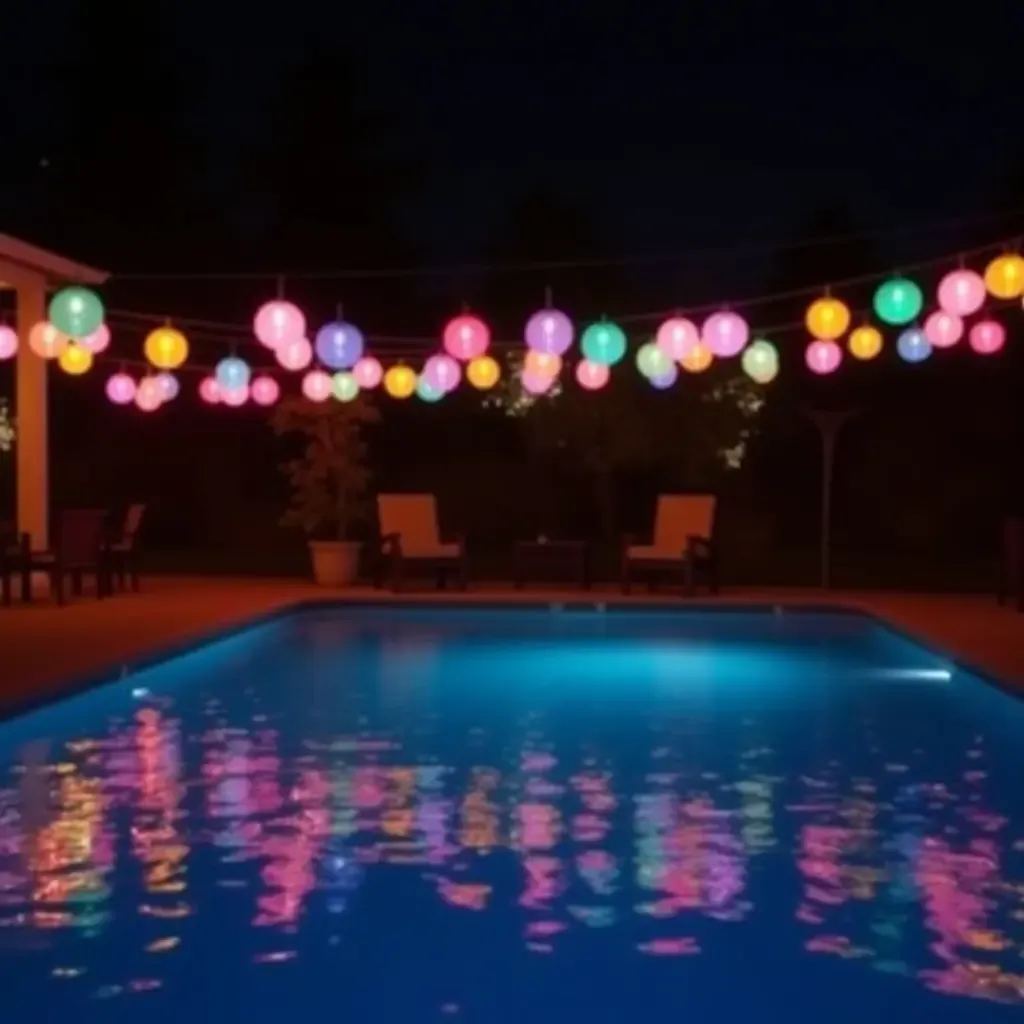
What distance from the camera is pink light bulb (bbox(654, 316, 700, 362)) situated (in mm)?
15250

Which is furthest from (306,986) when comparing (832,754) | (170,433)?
(170,433)

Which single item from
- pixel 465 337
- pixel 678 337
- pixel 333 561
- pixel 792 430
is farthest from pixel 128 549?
pixel 792 430

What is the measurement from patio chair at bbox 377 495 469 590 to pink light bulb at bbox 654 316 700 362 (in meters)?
3.51

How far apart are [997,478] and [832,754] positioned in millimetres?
15068

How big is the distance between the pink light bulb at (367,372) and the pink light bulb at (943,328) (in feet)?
17.9

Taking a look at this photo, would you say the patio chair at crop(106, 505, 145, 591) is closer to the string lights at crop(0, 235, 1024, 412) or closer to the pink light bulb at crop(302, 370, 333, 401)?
the string lights at crop(0, 235, 1024, 412)

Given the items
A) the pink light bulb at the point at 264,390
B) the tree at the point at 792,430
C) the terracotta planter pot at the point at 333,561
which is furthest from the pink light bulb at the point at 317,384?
the tree at the point at 792,430

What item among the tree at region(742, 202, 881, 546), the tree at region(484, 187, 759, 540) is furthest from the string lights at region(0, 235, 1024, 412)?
the tree at region(742, 202, 881, 546)

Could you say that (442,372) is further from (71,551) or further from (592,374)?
(71,551)

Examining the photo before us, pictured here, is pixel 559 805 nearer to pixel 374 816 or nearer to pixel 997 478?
pixel 374 816

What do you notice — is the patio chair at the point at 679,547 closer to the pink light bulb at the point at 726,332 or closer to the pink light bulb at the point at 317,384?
the pink light bulb at the point at 726,332

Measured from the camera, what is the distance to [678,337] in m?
15.2

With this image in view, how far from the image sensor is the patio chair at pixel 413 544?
1778 centimetres

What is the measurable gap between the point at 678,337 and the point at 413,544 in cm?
414
